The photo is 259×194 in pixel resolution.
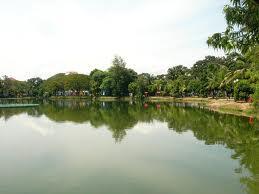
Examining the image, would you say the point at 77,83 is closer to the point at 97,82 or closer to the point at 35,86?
the point at 97,82

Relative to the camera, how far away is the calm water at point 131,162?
11586 millimetres

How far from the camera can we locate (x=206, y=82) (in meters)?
65.6

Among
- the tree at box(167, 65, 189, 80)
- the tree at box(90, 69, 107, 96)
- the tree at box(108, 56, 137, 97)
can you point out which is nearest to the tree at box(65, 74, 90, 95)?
the tree at box(90, 69, 107, 96)

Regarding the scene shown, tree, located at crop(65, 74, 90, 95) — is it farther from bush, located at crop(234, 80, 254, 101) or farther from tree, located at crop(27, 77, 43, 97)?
bush, located at crop(234, 80, 254, 101)

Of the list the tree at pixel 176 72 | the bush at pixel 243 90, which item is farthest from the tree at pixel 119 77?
the bush at pixel 243 90

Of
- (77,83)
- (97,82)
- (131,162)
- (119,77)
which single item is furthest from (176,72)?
(131,162)

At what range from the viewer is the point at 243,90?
139 feet

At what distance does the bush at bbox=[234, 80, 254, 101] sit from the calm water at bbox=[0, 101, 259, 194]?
1623 centimetres

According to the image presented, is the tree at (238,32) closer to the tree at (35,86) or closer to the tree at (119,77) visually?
the tree at (119,77)

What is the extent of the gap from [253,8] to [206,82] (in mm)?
61637

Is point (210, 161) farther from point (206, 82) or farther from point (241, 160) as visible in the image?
point (206, 82)

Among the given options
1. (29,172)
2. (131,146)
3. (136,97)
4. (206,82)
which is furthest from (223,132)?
(136,97)

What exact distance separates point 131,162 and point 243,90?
30916 millimetres

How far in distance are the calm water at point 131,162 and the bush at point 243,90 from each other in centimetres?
1623
